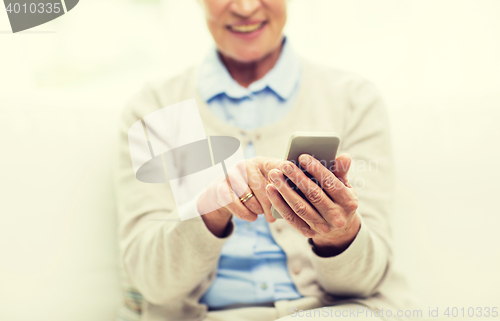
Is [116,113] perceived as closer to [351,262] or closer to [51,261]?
[51,261]

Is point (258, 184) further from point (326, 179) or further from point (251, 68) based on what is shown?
point (251, 68)

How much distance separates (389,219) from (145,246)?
14.7 inches

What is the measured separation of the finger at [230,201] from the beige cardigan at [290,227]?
78mm

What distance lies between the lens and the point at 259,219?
582mm

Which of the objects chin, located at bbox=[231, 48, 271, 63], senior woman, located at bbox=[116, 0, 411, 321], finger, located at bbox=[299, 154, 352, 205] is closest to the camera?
finger, located at bbox=[299, 154, 352, 205]

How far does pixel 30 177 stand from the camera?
1.95ft

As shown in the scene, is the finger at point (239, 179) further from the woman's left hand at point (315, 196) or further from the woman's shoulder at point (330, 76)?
the woman's shoulder at point (330, 76)

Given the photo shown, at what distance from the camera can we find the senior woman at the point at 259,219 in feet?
1.63

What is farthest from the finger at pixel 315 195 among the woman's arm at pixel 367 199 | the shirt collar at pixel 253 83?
the shirt collar at pixel 253 83

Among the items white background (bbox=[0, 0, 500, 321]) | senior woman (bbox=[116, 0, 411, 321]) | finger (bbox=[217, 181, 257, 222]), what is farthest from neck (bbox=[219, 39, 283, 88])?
finger (bbox=[217, 181, 257, 222])

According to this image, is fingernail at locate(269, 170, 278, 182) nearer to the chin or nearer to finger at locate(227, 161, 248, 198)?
finger at locate(227, 161, 248, 198)

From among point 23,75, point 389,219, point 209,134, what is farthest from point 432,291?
point 23,75

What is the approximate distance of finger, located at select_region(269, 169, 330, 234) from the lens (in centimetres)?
37

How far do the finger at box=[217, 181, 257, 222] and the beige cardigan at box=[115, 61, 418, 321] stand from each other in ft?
0.26
